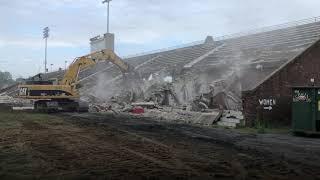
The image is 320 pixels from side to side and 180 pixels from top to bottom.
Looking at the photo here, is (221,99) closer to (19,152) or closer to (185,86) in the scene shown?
(185,86)

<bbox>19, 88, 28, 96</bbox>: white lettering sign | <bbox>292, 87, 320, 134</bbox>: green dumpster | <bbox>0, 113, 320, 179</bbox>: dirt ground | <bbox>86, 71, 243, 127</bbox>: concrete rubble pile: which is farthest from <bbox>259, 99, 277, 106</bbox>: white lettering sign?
<bbox>19, 88, 28, 96</bbox>: white lettering sign

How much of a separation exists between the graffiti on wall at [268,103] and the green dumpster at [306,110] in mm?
3646

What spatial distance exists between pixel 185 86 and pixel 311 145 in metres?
18.5

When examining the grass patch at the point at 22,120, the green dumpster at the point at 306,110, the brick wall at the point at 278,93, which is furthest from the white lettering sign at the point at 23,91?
the green dumpster at the point at 306,110

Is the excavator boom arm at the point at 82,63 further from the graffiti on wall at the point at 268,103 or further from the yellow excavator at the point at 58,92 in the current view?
the graffiti on wall at the point at 268,103

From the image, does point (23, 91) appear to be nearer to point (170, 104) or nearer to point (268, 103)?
point (170, 104)

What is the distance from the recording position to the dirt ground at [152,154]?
34.0 feet

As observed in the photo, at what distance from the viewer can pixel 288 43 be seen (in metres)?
34.2

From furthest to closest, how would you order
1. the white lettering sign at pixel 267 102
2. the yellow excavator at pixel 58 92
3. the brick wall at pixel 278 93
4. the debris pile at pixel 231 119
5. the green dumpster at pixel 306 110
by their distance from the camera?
the yellow excavator at pixel 58 92 < the white lettering sign at pixel 267 102 < the brick wall at pixel 278 93 < the debris pile at pixel 231 119 < the green dumpster at pixel 306 110

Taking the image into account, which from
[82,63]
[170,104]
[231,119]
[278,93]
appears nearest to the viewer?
[231,119]

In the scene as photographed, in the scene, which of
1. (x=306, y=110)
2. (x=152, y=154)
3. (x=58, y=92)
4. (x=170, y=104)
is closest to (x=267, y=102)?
(x=306, y=110)

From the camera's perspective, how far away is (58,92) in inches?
1319

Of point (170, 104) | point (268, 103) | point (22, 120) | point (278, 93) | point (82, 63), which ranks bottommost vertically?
point (22, 120)

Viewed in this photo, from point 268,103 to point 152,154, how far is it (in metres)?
12.3
